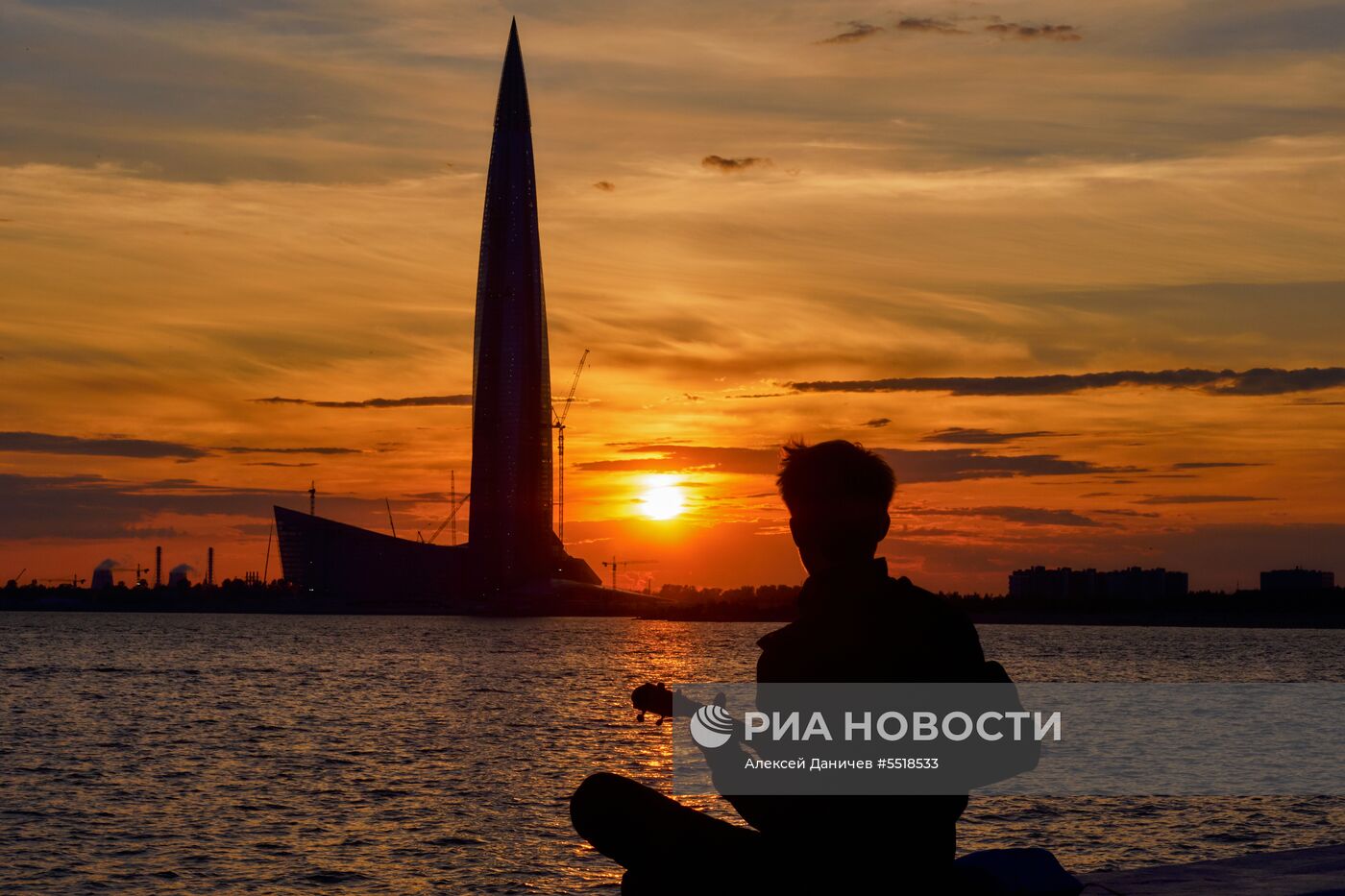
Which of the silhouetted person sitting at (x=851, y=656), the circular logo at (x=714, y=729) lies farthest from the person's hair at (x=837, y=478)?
the circular logo at (x=714, y=729)

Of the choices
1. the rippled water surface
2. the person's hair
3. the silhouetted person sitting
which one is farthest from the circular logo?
the rippled water surface

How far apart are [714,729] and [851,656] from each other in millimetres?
595

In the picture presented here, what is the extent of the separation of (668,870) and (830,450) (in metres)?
1.77

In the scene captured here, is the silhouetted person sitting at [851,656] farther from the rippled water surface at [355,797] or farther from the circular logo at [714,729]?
the rippled water surface at [355,797]

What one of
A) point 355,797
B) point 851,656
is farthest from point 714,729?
point 355,797

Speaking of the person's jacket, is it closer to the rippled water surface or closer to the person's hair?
the person's hair

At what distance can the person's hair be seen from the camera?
182 inches

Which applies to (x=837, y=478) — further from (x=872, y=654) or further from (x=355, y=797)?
(x=355, y=797)

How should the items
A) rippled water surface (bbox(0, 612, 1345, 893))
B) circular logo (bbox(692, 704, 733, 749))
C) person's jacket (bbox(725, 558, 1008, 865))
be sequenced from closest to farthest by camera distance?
1. person's jacket (bbox(725, 558, 1008, 865))
2. circular logo (bbox(692, 704, 733, 749))
3. rippled water surface (bbox(0, 612, 1345, 893))

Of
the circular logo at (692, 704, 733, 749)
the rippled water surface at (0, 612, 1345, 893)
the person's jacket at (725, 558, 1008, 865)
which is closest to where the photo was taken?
the person's jacket at (725, 558, 1008, 865)

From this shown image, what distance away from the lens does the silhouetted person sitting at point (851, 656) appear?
4.57 meters

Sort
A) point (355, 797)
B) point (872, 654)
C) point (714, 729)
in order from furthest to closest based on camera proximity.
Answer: point (355, 797)
point (714, 729)
point (872, 654)

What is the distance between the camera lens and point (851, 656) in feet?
15.1

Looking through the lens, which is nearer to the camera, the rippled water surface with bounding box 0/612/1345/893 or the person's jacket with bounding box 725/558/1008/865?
the person's jacket with bounding box 725/558/1008/865
